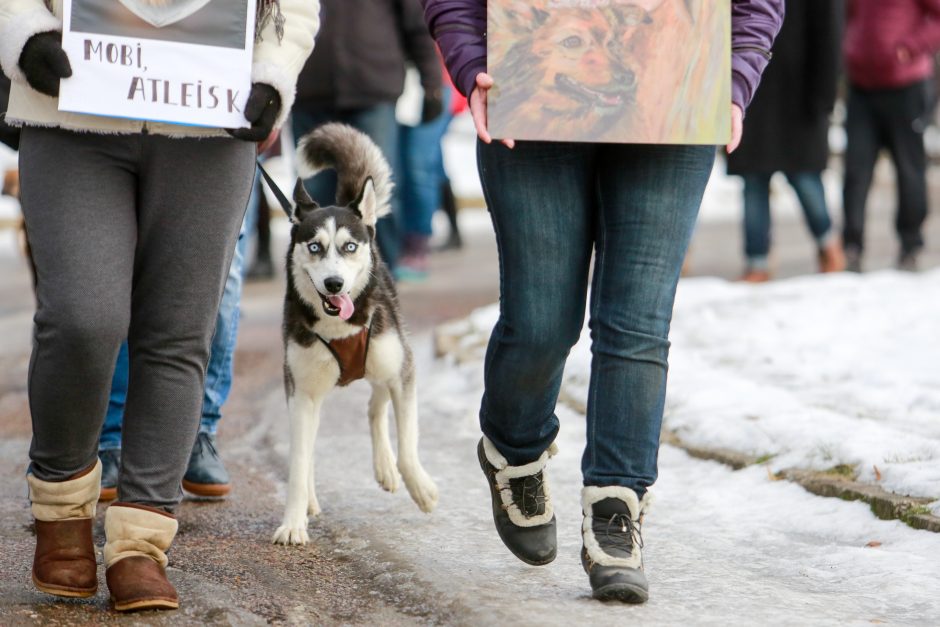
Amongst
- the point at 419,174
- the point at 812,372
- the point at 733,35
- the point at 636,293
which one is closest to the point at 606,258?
the point at 636,293

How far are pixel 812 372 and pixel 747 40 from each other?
2.91 meters

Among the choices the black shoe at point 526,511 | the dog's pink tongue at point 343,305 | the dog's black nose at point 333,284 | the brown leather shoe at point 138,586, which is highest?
the dog's black nose at point 333,284

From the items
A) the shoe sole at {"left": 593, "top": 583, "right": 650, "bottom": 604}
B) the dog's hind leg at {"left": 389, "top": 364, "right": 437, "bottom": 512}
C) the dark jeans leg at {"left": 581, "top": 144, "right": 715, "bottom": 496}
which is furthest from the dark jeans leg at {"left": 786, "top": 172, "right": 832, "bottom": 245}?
the shoe sole at {"left": 593, "top": 583, "right": 650, "bottom": 604}

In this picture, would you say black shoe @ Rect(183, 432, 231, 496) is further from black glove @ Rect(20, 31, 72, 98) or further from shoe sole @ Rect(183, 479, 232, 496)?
black glove @ Rect(20, 31, 72, 98)

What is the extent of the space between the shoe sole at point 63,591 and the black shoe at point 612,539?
119 centimetres

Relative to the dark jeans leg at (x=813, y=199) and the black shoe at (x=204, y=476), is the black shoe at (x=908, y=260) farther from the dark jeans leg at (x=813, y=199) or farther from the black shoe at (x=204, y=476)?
the black shoe at (x=204, y=476)

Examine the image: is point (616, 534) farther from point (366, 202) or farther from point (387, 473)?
point (366, 202)

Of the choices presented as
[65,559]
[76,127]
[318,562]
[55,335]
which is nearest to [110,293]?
[55,335]

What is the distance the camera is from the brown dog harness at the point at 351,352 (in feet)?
14.6

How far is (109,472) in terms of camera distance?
185 inches

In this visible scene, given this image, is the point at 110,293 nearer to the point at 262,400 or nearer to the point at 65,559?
the point at 65,559

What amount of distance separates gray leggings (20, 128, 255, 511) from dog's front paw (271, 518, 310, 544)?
0.74 m

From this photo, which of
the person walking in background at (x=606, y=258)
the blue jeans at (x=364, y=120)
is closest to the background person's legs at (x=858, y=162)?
the blue jeans at (x=364, y=120)

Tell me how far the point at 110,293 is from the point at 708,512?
208 centimetres
